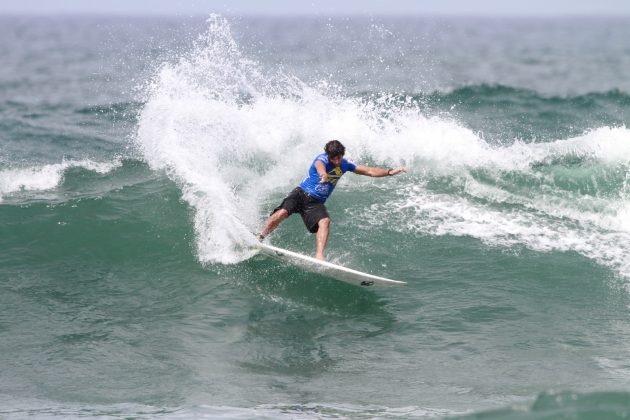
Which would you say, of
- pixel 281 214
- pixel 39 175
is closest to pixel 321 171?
pixel 281 214

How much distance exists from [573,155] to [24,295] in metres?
10.4

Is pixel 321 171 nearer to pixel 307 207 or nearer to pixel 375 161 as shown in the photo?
pixel 307 207

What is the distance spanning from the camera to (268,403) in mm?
7727

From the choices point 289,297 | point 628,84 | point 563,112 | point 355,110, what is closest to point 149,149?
point 355,110

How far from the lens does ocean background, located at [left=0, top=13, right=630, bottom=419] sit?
8117 mm

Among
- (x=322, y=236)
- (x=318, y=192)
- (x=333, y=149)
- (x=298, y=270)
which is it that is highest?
(x=333, y=149)

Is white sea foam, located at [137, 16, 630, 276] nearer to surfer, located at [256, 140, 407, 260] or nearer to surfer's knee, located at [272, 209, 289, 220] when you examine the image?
surfer's knee, located at [272, 209, 289, 220]

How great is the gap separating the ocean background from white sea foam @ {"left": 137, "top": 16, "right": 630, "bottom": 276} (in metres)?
0.05

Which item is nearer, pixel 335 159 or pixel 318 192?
pixel 335 159

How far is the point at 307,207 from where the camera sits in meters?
11.0

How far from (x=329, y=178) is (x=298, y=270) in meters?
1.35

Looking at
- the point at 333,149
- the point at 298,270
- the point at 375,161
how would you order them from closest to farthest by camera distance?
the point at 333,149 → the point at 298,270 → the point at 375,161

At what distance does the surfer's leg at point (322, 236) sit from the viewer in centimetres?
1052

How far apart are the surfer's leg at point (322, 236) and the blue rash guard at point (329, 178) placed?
15.7 inches
